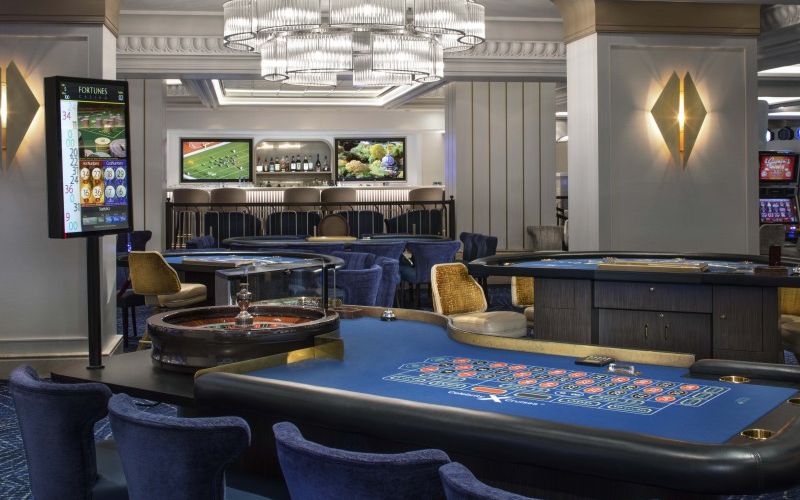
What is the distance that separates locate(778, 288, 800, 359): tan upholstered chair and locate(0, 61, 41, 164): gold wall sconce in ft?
16.6

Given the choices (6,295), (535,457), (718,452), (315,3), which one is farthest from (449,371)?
→ (6,295)

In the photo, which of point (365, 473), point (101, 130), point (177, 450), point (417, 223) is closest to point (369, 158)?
point (417, 223)

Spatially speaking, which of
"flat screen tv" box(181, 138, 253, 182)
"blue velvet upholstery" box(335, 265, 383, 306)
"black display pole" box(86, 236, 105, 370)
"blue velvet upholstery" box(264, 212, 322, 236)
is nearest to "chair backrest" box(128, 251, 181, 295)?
"blue velvet upholstery" box(335, 265, 383, 306)

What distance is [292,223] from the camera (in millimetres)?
13016

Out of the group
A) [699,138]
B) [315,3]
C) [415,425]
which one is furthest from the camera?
[699,138]

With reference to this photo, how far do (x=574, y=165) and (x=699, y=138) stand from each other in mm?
1040

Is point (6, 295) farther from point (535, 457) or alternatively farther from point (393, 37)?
point (535, 457)

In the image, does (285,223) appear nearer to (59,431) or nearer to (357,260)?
(357,260)

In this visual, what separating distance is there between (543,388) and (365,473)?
90 cm

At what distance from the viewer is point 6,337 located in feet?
21.8

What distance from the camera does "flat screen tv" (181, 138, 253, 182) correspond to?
17.7 meters

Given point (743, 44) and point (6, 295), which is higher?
point (743, 44)

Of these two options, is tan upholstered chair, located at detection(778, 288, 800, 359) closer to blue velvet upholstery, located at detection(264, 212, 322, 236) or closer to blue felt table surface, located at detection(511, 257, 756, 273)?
blue felt table surface, located at detection(511, 257, 756, 273)

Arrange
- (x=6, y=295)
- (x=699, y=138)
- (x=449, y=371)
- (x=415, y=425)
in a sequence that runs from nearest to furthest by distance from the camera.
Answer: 1. (x=415, y=425)
2. (x=449, y=371)
3. (x=6, y=295)
4. (x=699, y=138)
